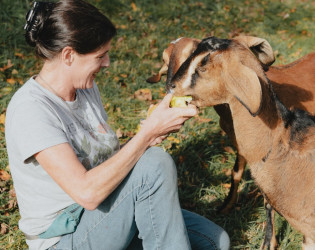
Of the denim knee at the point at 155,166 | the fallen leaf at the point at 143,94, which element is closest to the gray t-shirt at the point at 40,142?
the denim knee at the point at 155,166

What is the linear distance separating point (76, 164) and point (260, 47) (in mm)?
1728

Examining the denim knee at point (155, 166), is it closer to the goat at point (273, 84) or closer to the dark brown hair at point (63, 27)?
the dark brown hair at point (63, 27)

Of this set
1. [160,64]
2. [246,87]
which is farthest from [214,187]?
[160,64]

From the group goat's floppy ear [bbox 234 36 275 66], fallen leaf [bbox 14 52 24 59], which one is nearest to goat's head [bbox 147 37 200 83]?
goat's floppy ear [bbox 234 36 275 66]

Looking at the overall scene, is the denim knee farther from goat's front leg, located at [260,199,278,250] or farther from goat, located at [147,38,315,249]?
goat's front leg, located at [260,199,278,250]

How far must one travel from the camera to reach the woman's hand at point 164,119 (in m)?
2.31

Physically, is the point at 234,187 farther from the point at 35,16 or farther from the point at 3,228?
the point at 35,16

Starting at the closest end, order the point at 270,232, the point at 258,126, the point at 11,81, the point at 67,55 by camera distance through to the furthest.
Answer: the point at 67,55 → the point at 258,126 → the point at 270,232 → the point at 11,81

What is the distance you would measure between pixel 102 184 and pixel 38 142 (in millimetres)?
415

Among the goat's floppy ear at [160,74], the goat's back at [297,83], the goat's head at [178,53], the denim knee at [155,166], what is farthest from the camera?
the goat's back at [297,83]

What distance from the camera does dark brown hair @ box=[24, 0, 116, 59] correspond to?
2266 millimetres

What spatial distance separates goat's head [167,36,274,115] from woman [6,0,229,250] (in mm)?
199

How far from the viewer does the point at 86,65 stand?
2.42 m

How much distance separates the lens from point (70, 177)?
213 cm
